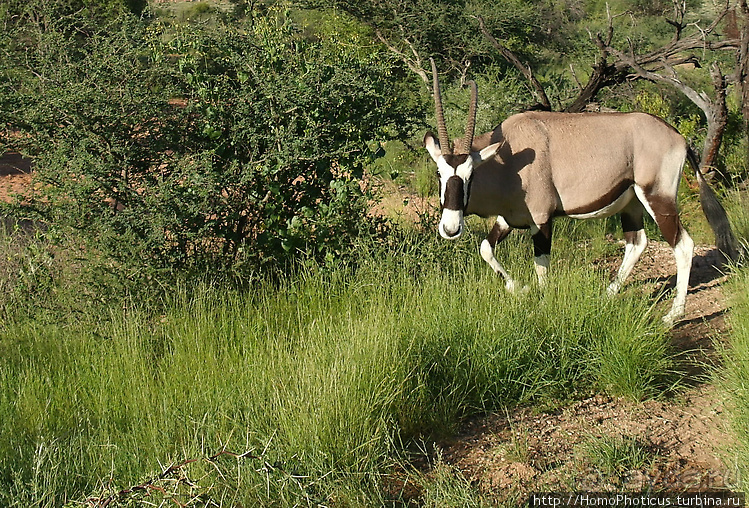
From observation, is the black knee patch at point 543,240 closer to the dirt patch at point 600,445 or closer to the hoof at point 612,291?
the hoof at point 612,291

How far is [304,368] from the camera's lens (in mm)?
3613

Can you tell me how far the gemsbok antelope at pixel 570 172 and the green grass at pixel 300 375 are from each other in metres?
0.60

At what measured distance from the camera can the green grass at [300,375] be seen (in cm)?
318

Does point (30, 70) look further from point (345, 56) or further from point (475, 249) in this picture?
point (475, 249)

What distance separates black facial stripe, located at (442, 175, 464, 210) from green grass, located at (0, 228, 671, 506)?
383 mm

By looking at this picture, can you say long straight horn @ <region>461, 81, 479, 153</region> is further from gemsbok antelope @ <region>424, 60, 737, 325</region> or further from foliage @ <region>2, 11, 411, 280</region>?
foliage @ <region>2, 11, 411, 280</region>

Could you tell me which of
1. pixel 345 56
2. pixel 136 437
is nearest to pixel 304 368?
pixel 136 437

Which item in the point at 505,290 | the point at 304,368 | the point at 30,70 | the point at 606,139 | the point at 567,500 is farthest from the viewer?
the point at 606,139

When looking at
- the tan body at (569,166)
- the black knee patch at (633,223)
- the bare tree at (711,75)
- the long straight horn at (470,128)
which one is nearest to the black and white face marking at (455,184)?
the long straight horn at (470,128)

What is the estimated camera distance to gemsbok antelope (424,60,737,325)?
553cm

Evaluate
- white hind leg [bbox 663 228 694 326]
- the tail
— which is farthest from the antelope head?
the tail

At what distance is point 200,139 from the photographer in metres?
5.44

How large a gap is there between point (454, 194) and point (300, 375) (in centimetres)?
196

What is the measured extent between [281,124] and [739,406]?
3.46 metres
